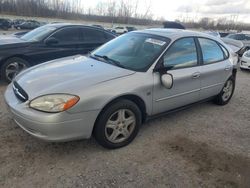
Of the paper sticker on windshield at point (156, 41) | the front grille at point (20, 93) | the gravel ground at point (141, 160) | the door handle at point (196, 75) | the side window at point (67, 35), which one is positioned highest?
the paper sticker on windshield at point (156, 41)

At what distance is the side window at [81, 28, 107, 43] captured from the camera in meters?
6.91

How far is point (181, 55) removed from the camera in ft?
13.0

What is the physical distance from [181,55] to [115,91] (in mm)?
1460

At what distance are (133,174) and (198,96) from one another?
210 centimetres

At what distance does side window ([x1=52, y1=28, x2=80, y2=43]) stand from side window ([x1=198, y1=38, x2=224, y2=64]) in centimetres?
359

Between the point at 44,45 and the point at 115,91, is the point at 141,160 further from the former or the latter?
the point at 44,45

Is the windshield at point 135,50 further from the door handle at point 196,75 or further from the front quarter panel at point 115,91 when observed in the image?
the door handle at point 196,75

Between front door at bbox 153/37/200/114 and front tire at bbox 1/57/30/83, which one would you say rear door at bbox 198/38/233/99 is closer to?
front door at bbox 153/37/200/114

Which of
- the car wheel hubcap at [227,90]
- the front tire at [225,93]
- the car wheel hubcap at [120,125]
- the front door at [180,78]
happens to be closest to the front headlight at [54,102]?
the car wheel hubcap at [120,125]

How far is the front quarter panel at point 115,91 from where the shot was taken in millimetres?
2861

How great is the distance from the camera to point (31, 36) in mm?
6484

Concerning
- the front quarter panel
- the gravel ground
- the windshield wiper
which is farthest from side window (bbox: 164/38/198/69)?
the gravel ground

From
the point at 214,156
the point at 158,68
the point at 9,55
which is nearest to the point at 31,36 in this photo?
the point at 9,55

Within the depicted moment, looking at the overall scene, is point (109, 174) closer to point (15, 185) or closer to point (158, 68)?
point (15, 185)
